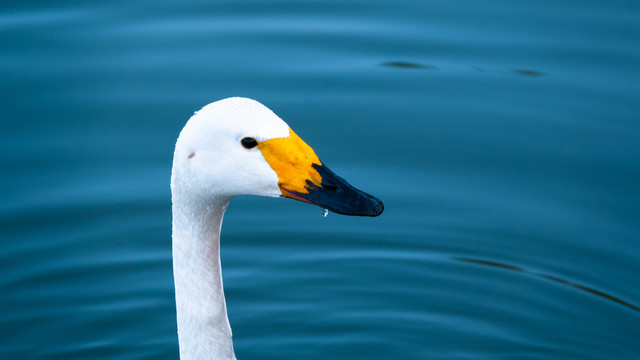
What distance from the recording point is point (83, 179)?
752 cm

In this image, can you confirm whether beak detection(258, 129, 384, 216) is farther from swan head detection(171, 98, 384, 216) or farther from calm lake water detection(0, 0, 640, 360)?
calm lake water detection(0, 0, 640, 360)

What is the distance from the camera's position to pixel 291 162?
4.16 metres

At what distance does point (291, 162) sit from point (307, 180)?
0.12 meters

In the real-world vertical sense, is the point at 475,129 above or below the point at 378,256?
above

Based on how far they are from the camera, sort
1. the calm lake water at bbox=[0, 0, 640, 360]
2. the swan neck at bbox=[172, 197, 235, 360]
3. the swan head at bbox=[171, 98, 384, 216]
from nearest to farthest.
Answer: the swan head at bbox=[171, 98, 384, 216]
the swan neck at bbox=[172, 197, 235, 360]
the calm lake water at bbox=[0, 0, 640, 360]

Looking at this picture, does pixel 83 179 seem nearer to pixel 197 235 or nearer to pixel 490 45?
pixel 197 235

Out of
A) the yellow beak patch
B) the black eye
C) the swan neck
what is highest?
the black eye

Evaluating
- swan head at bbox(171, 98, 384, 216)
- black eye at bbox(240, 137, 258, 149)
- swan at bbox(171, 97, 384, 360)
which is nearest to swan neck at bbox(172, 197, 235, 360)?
swan at bbox(171, 97, 384, 360)

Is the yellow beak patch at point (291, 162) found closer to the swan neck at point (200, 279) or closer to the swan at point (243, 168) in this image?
the swan at point (243, 168)

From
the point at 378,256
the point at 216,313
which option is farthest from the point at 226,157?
the point at 378,256

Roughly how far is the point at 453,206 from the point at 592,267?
1215 mm

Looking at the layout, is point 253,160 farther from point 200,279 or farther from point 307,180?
point 200,279

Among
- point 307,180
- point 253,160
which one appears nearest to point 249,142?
point 253,160

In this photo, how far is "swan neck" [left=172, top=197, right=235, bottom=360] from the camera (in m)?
4.49
